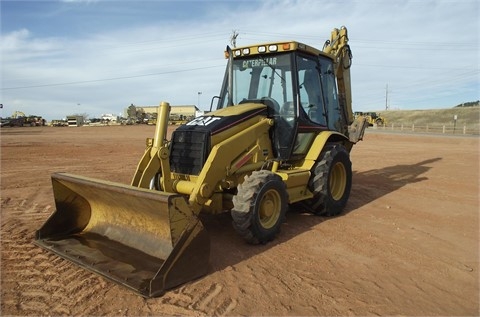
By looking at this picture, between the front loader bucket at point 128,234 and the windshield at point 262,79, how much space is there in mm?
2760

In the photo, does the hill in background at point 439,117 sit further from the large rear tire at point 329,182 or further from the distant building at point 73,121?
the large rear tire at point 329,182

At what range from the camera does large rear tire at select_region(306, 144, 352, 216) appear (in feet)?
21.1

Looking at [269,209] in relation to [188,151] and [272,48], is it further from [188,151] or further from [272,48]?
[272,48]

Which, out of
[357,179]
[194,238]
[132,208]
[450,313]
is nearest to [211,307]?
[194,238]

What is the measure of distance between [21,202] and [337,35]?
7207 millimetres

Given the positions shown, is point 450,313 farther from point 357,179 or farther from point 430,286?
point 357,179

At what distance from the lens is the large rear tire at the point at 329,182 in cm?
642

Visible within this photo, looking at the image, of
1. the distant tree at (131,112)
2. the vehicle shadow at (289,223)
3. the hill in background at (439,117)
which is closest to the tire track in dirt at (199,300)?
the vehicle shadow at (289,223)

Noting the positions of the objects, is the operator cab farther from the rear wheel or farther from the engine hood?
the rear wheel

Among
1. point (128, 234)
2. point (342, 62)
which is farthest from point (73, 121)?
A: point (128, 234)

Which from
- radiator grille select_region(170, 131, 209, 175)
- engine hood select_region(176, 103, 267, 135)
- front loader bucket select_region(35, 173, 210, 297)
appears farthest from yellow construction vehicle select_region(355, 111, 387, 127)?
front loader bucket select_region(35, 173, 210, 297)

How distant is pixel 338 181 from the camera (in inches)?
288

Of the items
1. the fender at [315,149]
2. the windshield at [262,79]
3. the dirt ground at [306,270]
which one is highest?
the windshield at [262,79]

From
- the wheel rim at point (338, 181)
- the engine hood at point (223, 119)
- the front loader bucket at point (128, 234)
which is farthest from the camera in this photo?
the wheel rim at point (338, 181)
